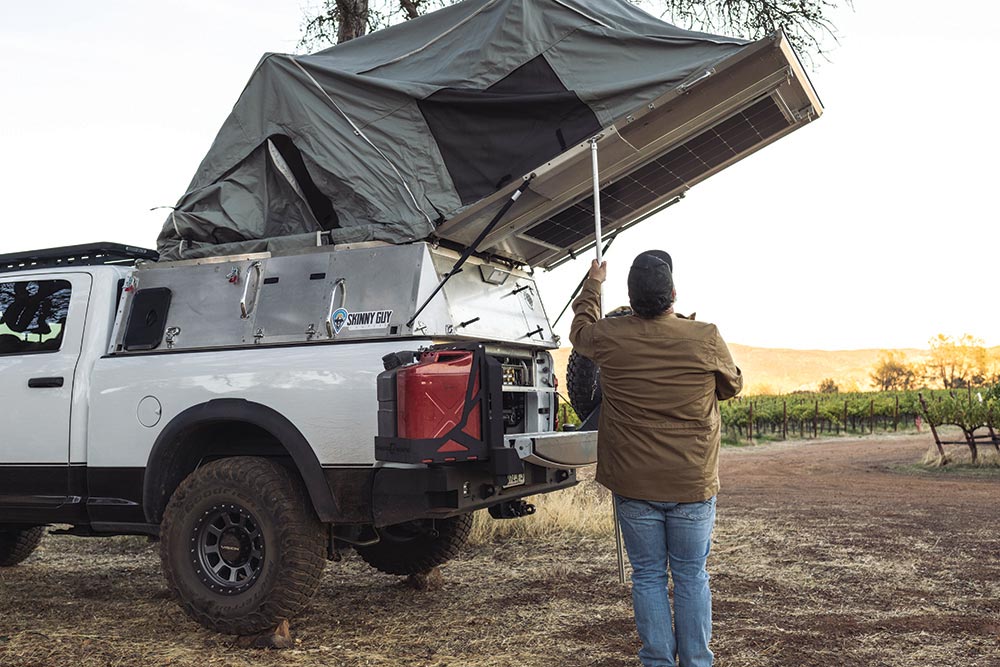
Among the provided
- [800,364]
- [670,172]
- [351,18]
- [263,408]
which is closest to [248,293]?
[263,408]

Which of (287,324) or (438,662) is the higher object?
(287,324)

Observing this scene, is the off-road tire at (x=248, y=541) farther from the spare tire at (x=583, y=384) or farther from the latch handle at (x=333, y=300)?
the spare tire at (x=583, y=384)

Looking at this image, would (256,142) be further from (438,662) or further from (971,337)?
(971,337)

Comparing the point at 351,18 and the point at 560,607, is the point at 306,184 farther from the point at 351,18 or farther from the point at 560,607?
the point at 351,18

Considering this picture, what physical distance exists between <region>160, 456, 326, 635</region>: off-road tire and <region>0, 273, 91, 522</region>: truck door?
42.2 inches

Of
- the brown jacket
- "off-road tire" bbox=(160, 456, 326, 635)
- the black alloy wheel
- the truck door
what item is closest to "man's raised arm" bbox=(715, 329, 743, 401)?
the brown jacket

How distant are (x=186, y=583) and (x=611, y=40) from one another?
13.1ft

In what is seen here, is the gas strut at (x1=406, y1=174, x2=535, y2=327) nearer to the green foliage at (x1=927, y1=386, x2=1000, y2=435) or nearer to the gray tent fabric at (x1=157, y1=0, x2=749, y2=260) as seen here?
the gray tent fabric at (x1=157, y1=0, x2=749, y2=260)

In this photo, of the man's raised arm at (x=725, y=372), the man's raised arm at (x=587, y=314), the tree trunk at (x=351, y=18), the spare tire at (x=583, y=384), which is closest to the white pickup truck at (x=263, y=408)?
the spare tire at (x=583, y=384)

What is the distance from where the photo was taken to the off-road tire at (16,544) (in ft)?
26.7

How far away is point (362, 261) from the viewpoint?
564cm

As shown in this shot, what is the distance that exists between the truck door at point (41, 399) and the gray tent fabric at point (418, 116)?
0.77 metres

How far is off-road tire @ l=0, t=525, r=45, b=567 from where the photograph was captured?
8.12m

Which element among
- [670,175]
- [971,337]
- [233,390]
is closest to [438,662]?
[233,390]
